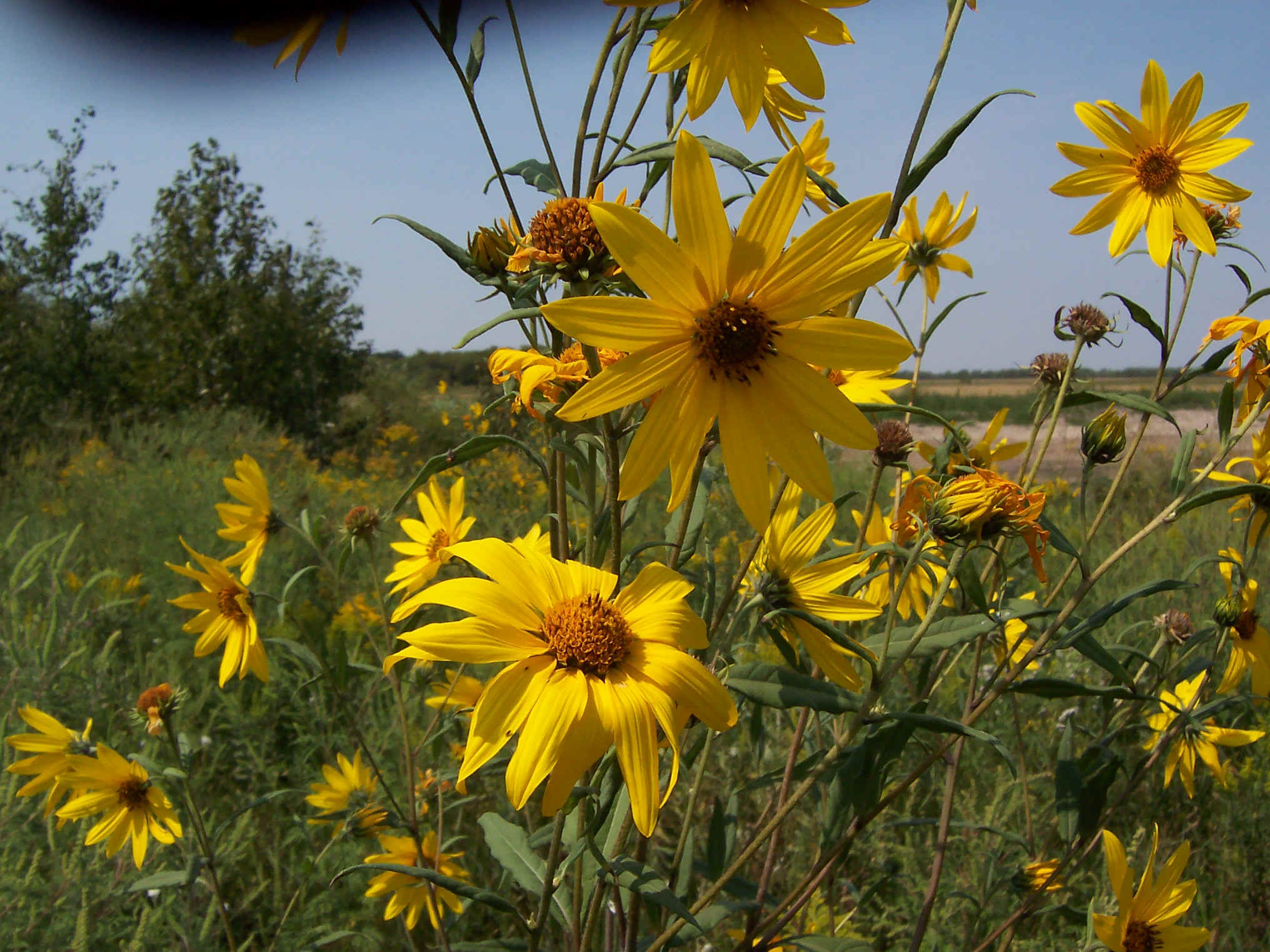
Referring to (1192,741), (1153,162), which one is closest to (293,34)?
(1153,162)

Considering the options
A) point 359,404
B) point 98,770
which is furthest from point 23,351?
point 98,770

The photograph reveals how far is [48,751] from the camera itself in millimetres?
1407

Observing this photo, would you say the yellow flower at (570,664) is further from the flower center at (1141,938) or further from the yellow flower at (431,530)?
the flower center at (1141,938)

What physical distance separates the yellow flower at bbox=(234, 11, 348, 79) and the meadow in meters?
0.55

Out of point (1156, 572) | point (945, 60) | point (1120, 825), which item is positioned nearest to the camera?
point (945, 60)

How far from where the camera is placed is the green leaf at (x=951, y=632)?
33.2 inches

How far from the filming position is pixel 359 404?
39.2ft

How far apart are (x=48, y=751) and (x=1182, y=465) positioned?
1.93m

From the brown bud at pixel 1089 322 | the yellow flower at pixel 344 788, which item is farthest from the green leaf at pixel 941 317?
the yellow flower at pixel 344 788

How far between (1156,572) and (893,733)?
3260 millimetres

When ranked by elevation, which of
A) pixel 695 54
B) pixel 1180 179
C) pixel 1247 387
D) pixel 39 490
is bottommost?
pixel 39 490

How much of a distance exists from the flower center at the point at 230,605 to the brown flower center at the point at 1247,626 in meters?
1.74

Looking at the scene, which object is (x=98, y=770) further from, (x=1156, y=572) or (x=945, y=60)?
(x=1156, y=572)

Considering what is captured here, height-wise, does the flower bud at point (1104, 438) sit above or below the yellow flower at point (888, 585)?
above
